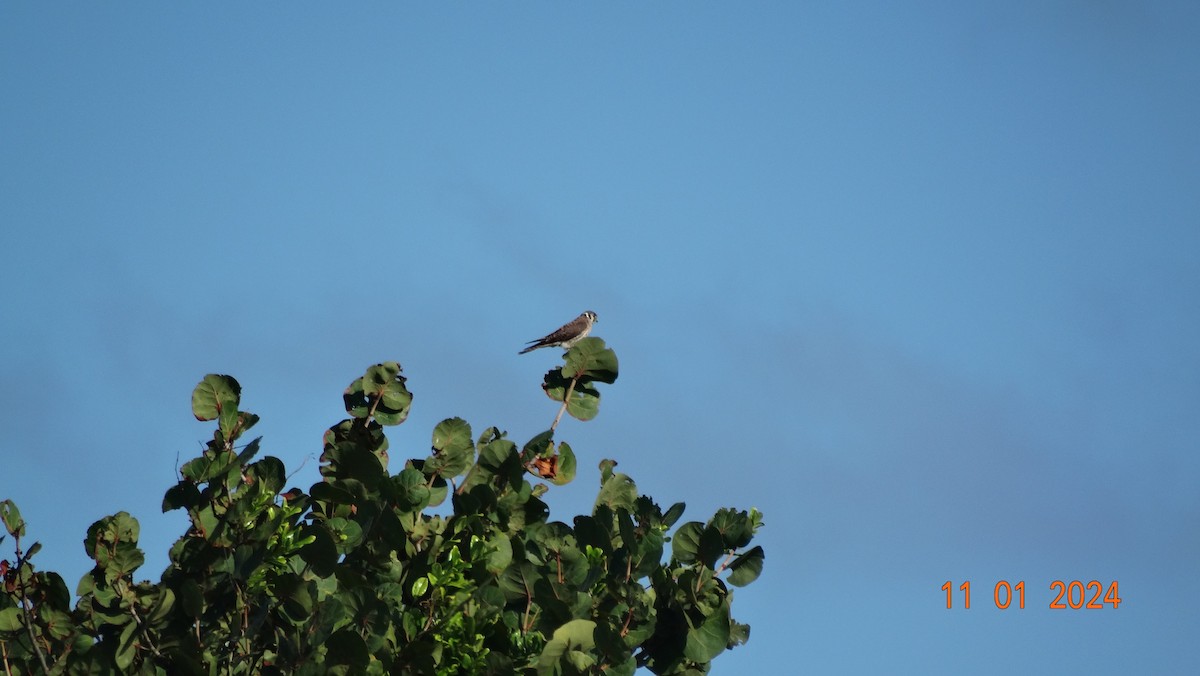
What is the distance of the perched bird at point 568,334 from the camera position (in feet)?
67.9

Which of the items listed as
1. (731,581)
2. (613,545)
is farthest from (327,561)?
(731,581)

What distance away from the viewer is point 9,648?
11.9 meters

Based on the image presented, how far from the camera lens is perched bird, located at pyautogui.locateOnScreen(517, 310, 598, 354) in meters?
20.7

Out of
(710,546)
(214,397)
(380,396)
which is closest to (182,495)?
(214,397)

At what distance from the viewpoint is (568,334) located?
2167 centimetres

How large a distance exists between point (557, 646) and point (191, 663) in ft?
8.89

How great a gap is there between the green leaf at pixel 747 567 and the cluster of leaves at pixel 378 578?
0.01 meters

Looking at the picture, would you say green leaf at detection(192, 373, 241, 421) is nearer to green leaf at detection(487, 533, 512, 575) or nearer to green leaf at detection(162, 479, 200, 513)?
green leaf at detection(162, 479, 200, 513)

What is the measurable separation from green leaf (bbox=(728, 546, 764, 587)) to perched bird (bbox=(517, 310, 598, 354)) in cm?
785

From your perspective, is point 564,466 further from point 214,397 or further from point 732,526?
point 214,397

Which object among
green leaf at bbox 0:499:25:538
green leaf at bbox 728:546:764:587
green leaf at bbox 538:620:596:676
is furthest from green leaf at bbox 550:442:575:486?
green leaf at bbox 0:499:25:538

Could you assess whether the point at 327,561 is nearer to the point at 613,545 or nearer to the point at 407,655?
the point at 407,655

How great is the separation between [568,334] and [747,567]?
9377 millimetres

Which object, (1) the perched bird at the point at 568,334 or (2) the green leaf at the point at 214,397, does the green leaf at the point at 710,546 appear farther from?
(1) the perched bird at the point at 568,334
